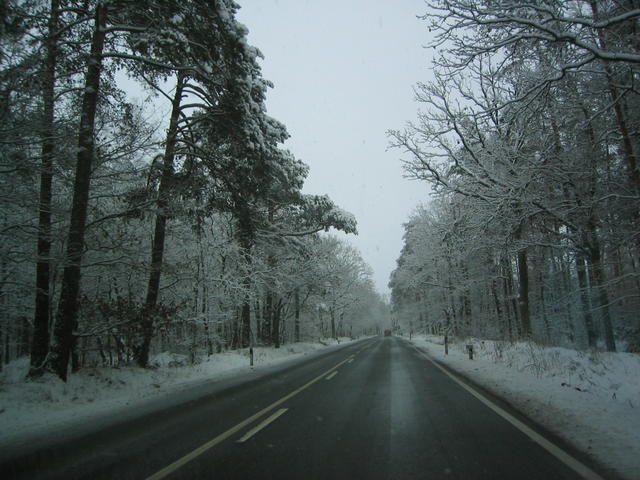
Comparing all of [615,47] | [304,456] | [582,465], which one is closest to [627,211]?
[615,47]

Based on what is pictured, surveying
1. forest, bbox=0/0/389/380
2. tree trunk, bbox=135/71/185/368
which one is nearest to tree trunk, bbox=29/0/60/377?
forest, bbox=0/0/389/380

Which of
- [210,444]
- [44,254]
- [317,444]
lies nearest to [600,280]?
[317,444]

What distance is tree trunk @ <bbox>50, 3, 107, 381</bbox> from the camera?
9172 millimetres

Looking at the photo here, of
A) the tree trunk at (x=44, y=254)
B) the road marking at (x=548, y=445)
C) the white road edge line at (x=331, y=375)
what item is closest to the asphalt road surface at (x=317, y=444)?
the road marking at (x=548, y=445)

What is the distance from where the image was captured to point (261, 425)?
576 cm

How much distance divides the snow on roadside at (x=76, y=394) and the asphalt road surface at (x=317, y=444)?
1.18m

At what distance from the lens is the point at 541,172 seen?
34.1ft

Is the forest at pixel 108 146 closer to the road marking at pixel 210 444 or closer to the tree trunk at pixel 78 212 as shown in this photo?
the tree trunk at pixel 78 212

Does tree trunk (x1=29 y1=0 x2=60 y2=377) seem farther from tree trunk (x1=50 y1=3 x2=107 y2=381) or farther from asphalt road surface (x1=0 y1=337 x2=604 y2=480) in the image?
asphalt road surface (x1=0 y1=337 x2=604 y2=480)

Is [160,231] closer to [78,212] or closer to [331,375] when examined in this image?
[78,212]

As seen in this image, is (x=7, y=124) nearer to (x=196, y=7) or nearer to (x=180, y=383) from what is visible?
(x=196, y=7)

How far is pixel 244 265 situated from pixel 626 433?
16.6m

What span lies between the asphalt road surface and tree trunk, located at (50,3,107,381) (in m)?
3.67

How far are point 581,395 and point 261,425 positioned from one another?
229 inches
